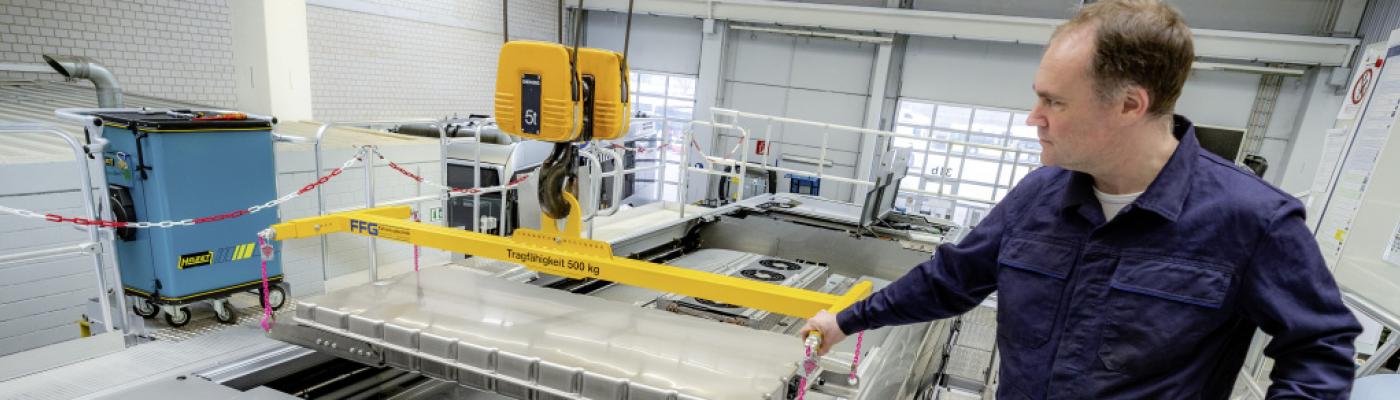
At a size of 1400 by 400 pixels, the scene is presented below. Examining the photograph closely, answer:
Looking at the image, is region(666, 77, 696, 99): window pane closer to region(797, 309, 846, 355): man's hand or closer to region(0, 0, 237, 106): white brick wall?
region(0, 0, 237, 106): white brick wall

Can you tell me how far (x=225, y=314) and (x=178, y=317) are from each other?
0.83ft

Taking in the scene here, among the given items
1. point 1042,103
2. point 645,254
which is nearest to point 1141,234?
point 1042,103

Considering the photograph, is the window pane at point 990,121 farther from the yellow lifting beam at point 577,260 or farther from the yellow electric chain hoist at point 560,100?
the yellow electric chain hoist at point 560,100

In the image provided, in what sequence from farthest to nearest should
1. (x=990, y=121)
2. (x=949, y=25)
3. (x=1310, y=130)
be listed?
(x=990, y=121)
(x=949, y=25)
(x=1310, y=130)

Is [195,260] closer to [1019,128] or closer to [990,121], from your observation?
[990,121]

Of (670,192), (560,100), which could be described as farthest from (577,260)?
(670,192)

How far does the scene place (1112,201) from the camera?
52.4 inches

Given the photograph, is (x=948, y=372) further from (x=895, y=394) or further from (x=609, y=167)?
(x=609, y=167)

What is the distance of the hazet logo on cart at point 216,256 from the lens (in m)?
3.43

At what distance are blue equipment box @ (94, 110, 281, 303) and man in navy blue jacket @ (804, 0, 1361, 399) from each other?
12.7ft

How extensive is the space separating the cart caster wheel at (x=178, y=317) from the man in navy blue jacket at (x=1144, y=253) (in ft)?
13.5

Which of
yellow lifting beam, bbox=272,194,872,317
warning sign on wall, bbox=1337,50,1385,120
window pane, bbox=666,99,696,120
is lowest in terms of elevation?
yellow lifting beam, bbox=272,194,872,317

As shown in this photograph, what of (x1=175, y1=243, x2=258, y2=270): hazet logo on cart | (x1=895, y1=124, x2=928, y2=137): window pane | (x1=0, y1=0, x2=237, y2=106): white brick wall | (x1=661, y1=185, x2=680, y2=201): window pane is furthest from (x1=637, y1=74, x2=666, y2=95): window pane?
(x1=175, y1=243, x2=258, y2=270): hazet logo on cart

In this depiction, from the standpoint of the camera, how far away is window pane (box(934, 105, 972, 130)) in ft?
38.5
